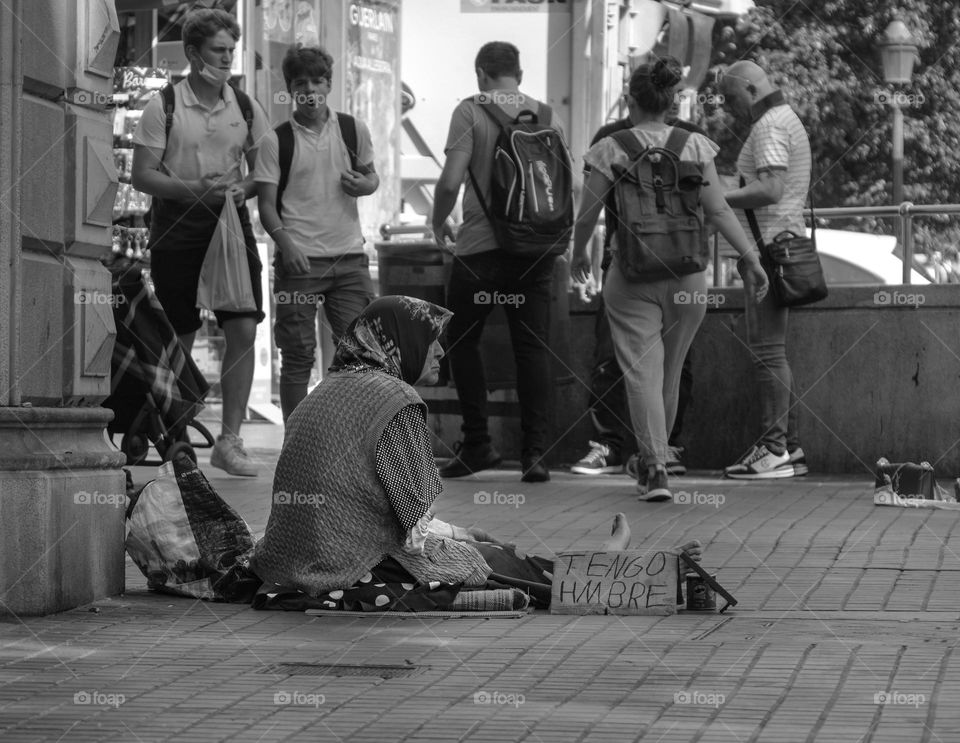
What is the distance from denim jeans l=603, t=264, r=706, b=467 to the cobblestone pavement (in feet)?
6.57

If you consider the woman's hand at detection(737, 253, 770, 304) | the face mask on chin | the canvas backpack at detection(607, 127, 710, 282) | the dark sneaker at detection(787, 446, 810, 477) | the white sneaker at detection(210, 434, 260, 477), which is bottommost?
the dark sneaker at detection(787, 446, 810, 477)

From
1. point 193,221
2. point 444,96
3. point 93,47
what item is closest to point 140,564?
point 93,47

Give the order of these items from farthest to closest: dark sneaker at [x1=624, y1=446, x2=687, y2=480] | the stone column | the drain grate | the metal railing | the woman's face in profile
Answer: the metal railing < dark sneaker at [x1=624, y1=446, x2=687, y2=480] < the woman's face in profile < the stone column < the drain grate

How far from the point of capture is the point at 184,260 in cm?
986

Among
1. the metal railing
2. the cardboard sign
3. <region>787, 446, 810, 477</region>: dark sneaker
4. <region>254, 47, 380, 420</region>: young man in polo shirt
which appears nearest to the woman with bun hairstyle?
<region>254, 47, 380, 420</region>: young man in polo shirt

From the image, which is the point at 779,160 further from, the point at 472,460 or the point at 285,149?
the point at 285,149

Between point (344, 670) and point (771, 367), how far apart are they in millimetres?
6068

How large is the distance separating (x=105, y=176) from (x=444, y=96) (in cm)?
1449

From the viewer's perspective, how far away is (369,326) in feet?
21.0

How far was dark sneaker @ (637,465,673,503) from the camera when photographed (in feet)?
31.0

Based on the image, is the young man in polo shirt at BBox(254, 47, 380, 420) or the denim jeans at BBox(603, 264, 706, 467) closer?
the denim jeans at BBox(603, 264, 706, 467)

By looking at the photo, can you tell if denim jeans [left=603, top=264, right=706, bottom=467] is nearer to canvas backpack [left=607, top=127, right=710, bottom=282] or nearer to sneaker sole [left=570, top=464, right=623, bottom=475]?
canvas backpack [left=607, top=127, right=710, bottom=282]

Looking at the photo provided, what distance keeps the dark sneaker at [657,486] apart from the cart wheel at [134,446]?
271 cm

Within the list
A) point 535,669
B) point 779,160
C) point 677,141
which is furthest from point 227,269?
point 535,669
